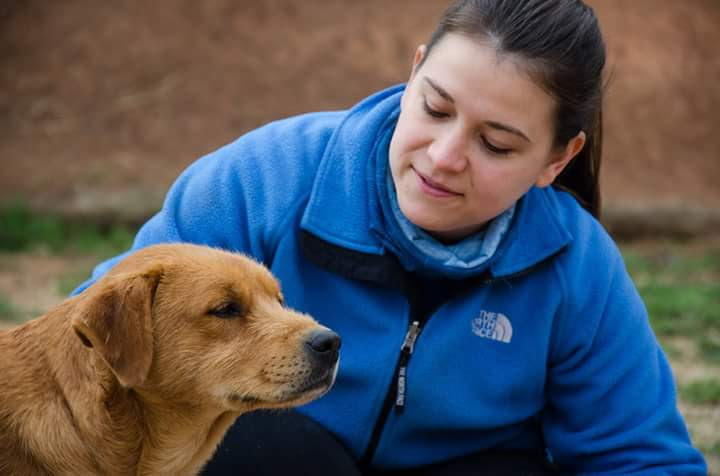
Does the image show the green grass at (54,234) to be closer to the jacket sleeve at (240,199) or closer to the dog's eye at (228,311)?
the jacket sleeve at (240,199)

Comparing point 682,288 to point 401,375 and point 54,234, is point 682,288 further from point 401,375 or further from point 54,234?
point 54,234

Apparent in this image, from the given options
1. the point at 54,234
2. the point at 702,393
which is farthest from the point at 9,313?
the point at 702,393

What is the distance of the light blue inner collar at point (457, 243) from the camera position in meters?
3.48

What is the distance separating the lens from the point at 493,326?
3617 millimetres

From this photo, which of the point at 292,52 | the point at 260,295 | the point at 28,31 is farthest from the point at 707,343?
the point at 28,31

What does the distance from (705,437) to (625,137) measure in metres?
6.07

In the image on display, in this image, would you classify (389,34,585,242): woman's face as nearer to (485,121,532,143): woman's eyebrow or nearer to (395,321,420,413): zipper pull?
(485,121,532,143): woman's eyebrow

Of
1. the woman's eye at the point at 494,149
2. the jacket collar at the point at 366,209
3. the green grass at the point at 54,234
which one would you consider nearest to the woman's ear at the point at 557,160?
the jacket collar at the point at 366,209

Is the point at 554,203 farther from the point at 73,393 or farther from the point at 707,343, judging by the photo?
the point at 707,343

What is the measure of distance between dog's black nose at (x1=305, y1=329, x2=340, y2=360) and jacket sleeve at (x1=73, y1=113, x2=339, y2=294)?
1.87 ft

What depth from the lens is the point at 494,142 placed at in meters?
3.32

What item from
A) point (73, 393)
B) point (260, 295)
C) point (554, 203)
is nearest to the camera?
point (73, 393)

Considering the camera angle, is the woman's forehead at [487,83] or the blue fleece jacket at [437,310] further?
the blue fleece jacket at [437,310]

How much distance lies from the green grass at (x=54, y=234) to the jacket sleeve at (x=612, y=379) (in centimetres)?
507
